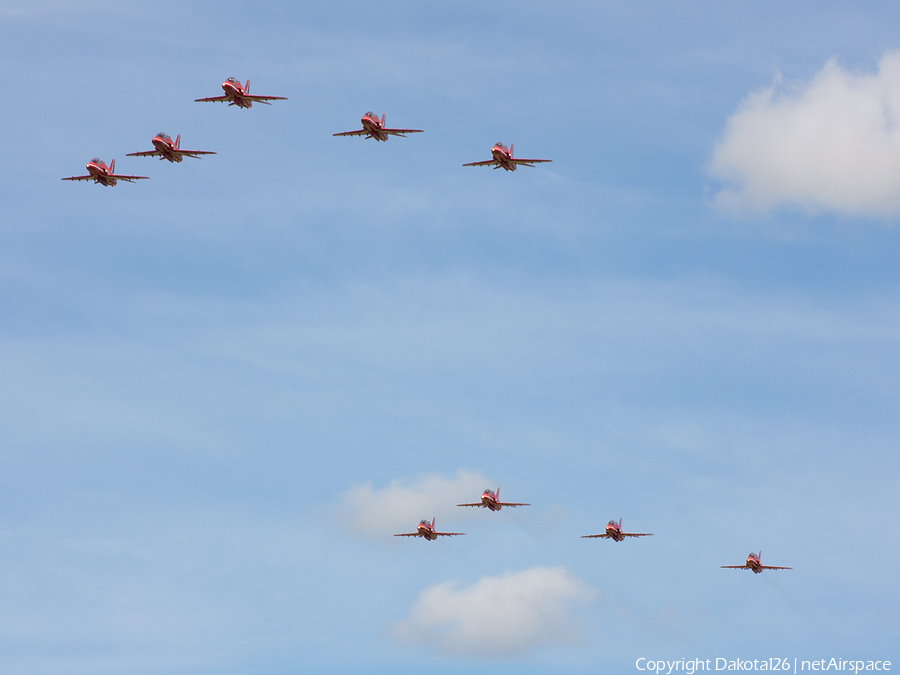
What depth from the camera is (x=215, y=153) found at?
648ft

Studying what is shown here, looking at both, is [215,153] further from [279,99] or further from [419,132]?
[419,132]

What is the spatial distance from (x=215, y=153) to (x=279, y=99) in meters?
13.9

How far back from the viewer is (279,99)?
19988 centimetres

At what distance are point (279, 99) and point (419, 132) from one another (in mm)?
23777

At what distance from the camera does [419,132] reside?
7844 inches

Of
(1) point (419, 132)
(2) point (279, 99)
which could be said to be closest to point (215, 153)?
(2) point (279, 99)

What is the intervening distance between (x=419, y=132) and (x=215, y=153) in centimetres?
3346
